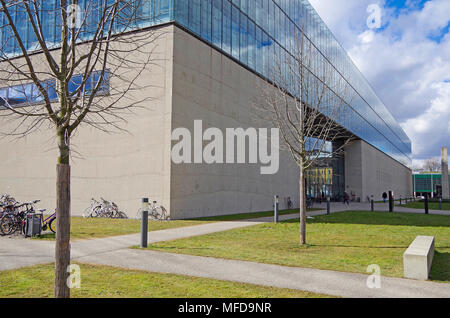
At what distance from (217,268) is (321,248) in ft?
13.1

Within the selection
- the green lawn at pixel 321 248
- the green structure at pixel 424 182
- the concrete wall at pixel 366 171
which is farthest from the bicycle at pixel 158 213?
the green structure at pixel 424 182

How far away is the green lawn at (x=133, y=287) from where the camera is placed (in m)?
5.49

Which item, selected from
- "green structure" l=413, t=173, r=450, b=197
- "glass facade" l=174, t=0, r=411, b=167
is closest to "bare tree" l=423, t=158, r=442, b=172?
"green structure" l=413, t=173, r=450, b=197

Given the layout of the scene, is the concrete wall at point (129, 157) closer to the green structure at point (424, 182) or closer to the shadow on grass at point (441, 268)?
the shadow on grass at point (441, 268)

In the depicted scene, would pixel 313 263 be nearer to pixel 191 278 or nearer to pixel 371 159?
pixel 191 278

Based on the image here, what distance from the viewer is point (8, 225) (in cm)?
1232

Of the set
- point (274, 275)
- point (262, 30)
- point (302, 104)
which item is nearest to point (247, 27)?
point (262, 30)

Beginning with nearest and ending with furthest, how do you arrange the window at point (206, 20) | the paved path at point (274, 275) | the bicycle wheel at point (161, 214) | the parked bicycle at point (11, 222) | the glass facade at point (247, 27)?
1. the paved path at point (274, 275)
2. the parked bicycle at point (11, 222)
3. the bicycle wheel at point (161, 214)
4. the glass facade at point (247, 27)
5. the window at point (206, 20)

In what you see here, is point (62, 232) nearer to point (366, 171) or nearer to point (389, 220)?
point (389, 220)

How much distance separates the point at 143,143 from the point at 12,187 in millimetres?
11207

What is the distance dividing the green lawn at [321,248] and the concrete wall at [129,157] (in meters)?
6.93
